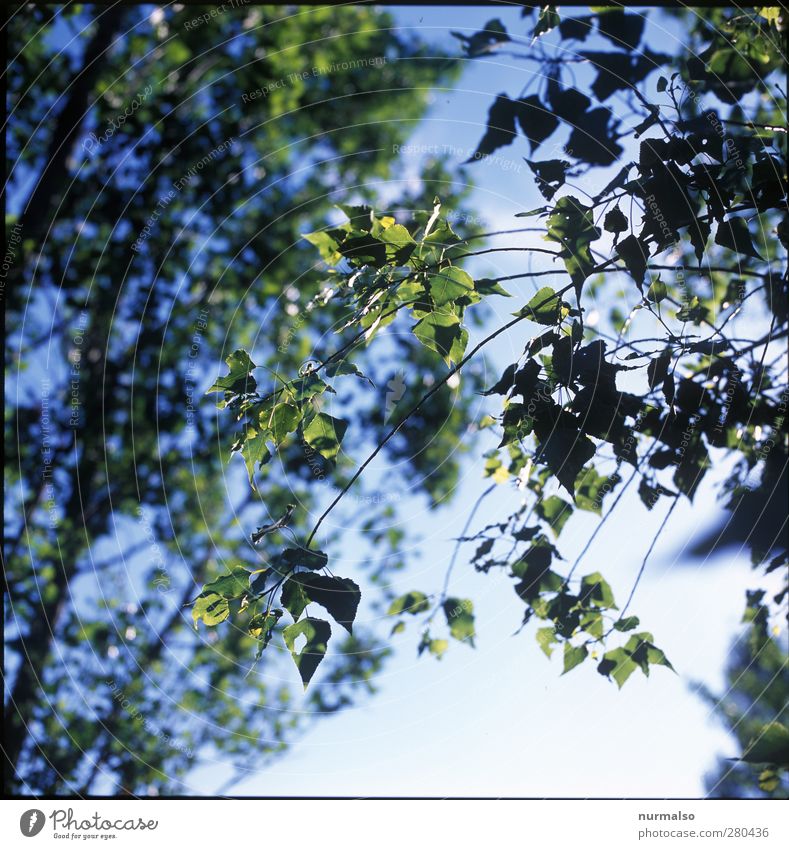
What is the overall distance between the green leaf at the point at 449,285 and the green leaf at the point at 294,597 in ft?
1.74

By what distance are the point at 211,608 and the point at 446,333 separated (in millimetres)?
614

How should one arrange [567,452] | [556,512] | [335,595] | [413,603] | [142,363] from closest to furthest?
1. [335,595]
2. [567,452]
3. [556,512]
4. [413,603]
5. [142,363]

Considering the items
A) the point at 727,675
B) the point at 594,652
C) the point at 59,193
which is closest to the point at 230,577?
the point at 594,652

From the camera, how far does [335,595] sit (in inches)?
42.9

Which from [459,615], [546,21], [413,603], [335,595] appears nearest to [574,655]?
[459,615]

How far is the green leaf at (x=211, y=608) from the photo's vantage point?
1.16 m

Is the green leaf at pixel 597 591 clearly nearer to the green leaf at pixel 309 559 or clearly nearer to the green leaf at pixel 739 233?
the green leaf at pixel 309 559

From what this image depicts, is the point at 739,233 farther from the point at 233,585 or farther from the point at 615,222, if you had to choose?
the point at 233,585

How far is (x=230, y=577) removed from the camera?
115 centimetres

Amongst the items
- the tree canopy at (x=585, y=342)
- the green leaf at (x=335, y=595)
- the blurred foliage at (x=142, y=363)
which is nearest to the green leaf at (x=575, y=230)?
the tree canopy at (x=585, y=342)

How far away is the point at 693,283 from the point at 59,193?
9.34 feet

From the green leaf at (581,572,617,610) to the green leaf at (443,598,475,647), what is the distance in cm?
27

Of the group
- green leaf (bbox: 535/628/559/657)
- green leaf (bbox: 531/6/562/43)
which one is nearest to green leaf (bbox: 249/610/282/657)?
green leaf (bbox: 535/628/559/657)

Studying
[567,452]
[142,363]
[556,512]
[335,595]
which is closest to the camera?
[335,595]
